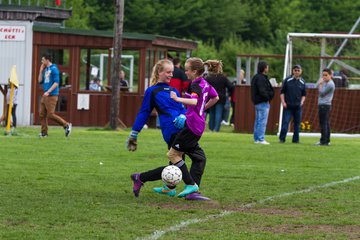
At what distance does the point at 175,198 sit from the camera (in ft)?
39.2

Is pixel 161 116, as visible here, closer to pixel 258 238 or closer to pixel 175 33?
pixel 258 238

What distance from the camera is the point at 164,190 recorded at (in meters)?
12.2

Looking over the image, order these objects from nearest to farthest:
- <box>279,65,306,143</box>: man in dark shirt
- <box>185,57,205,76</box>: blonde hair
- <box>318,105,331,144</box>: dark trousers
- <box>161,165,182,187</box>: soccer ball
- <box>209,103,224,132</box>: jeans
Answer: <box>161,165,182,187</box>: soccer ball < <box>185,57,205,76</box>: blonde hair < <box>318,105,331,144</box>: dark trousers < <box>279,65,306,143</box>: man in dark shirt < <box>209,103,224,132</box>: jeans

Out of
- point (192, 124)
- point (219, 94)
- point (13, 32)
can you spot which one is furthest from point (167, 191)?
point (13, 32)

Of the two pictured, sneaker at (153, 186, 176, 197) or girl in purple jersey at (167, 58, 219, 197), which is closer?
girl in purple jersey at (167, 58, 219, 197)

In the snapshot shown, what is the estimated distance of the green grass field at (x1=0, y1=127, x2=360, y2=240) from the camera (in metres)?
9.30

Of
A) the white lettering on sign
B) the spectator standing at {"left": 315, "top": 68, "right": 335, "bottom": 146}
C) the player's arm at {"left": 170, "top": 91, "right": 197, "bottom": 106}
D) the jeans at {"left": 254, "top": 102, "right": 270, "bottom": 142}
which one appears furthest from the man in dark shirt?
the player's arm at {"left": 170, "top": 91, "right": 197, "bottom": 106}

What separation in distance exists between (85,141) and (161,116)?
10391 mm

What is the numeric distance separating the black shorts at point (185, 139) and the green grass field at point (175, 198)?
0.61 meters

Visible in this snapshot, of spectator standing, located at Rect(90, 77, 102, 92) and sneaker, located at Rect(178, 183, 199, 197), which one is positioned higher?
spectator standing, located at Rect(90, 77, 102, 92)

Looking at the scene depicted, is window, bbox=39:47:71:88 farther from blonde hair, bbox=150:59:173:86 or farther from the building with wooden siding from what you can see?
blonde hair, bbox=150:59:173:86

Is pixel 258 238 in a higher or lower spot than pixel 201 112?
lower

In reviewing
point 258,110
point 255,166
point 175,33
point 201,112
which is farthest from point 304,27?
point 201,112

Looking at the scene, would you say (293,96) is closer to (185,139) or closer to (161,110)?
(161,110)
